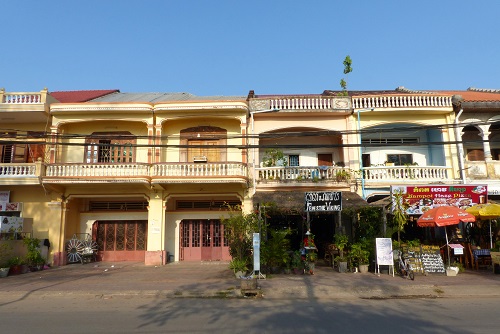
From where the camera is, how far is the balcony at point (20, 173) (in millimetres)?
14680

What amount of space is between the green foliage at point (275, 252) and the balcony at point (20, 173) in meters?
10.1

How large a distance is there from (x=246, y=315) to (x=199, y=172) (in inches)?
335

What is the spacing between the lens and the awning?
1273 centimetres

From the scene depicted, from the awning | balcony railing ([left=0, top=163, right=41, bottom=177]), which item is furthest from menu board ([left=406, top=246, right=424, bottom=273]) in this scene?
balcony railing ([left=0, top=163, right=41, bottom=177])

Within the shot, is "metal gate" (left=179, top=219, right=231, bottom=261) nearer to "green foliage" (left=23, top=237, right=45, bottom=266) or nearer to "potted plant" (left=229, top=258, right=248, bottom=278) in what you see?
"potted plant" (left=229, top=258, right=248, bottom=278)

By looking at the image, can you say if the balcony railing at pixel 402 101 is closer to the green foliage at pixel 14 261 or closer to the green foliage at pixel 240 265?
the green foliage at pixel 240 265


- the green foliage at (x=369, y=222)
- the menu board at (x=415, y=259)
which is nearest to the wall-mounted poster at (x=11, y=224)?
the green foliage at (x=369, y=222)

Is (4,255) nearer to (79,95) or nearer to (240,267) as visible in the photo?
(240,267)

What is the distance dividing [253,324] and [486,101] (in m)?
14.9

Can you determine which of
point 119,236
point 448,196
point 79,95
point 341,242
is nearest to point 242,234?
point 341,242

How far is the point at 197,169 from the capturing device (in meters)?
14.7

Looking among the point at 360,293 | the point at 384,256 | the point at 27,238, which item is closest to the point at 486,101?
the point at 384,256

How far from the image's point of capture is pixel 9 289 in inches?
398

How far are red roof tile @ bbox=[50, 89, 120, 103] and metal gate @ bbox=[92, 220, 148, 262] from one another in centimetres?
685
